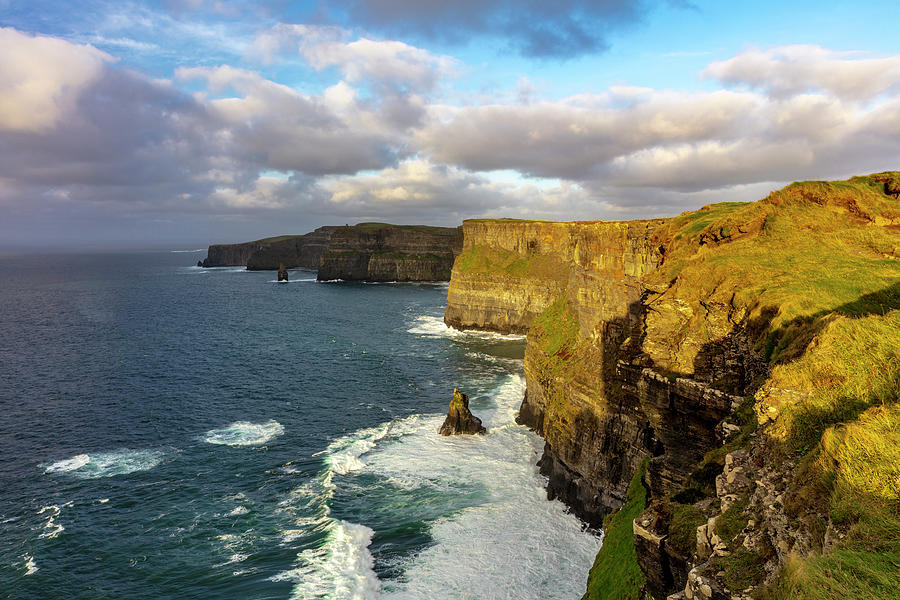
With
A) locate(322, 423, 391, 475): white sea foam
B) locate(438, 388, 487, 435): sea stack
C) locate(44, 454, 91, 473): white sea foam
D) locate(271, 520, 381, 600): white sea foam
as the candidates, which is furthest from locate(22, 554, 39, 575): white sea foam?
locate(438, 388, 487, 435): sea stack

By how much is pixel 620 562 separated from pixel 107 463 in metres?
40.9

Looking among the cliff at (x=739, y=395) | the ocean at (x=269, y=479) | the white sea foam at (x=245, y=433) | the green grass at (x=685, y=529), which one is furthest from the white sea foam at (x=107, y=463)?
the green grass at (x=685, y=529)

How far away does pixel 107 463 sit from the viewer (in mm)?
39469

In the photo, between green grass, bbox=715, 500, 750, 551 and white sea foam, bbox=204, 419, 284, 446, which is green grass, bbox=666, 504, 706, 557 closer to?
green grass, bbox=715, 500, 750, 551

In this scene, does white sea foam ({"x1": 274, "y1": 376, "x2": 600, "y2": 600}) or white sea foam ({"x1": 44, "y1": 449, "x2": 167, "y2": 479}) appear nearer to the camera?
white sea foam ({"x1": 274, "y1": 376, "x2": 600, "y2": 600})

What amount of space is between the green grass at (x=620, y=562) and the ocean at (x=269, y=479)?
7679 mm

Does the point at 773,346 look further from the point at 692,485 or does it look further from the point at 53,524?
the point at 53,524

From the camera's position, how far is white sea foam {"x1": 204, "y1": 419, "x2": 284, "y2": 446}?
43500 mm

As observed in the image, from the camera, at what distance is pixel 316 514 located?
105 feet

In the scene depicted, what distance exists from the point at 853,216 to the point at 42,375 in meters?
83.6

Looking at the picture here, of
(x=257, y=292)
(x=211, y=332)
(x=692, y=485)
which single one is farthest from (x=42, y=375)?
(x=257, y=292)

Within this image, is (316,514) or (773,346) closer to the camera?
(773,346)

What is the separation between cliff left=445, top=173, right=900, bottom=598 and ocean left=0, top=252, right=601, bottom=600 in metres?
6.84

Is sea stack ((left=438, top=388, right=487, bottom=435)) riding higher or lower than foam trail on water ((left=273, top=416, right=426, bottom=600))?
higher
